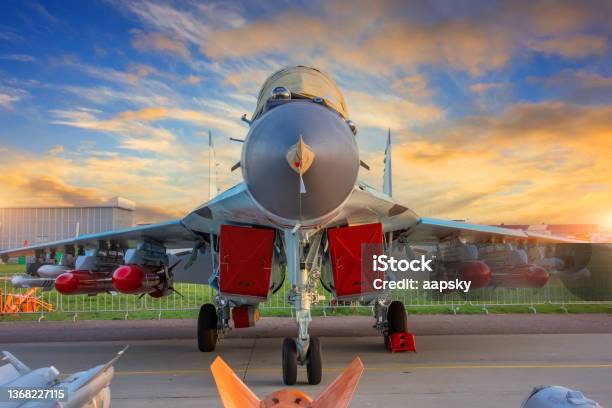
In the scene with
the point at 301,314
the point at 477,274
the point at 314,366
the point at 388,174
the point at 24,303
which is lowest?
the point at 24,303

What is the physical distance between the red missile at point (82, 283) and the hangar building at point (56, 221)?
30.2 metres

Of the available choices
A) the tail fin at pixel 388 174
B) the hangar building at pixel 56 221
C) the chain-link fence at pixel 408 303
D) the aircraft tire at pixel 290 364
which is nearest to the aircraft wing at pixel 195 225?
the aircraft tire at pixel 290 364

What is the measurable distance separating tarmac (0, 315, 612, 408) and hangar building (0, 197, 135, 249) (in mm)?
28989

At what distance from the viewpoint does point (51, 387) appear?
2.92 meters

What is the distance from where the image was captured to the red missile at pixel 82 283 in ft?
32.1

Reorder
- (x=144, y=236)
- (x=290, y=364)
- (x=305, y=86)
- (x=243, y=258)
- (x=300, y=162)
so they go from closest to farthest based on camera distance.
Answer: (x=300, y=162) < (x=290, y=364) < (x=305, y=86) < (x=243, y=258) < (x=144, y=236)

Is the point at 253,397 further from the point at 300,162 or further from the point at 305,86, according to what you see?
the point at 305,86

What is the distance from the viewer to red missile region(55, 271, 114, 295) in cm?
979

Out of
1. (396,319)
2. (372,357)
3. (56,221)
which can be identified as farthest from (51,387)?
(56,221)

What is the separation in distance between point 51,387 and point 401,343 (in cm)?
710

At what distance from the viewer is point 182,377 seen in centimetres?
723

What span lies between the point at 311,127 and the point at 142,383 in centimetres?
410

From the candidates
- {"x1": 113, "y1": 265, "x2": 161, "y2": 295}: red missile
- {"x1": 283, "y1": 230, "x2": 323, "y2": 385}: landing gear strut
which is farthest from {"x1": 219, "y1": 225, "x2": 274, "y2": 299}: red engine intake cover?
{"x1": 113, "y1": 265, "x2": 161, "y2": 295}: red missile

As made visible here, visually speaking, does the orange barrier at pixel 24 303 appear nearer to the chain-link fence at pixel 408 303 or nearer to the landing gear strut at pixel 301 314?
the chain-link fence at pixel 408 303
